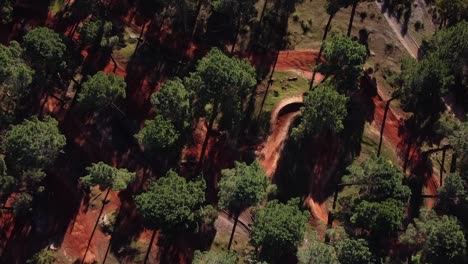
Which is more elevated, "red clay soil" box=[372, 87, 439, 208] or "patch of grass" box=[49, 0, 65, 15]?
"patch of grass" box=[49, 0, 65, 15]

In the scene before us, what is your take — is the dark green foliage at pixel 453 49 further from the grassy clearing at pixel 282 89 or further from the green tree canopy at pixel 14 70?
the green tree canopy at pixel 14 70

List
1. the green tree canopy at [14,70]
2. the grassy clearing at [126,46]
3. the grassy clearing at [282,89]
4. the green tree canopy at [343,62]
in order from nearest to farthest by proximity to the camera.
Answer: the green tree canopy at [14,70] < the green tree canopy at [343,62] < the grassy clearing at [282,89] < the grassy clearing at [126,46]

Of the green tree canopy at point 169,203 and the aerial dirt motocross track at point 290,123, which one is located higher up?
the aerial dirt motocross track at point 290,123

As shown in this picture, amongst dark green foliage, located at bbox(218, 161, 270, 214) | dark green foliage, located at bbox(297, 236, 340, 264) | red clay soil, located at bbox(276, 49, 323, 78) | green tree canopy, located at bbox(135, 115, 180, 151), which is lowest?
dark green foliage, located at bbox(297, 236, 340, 264)

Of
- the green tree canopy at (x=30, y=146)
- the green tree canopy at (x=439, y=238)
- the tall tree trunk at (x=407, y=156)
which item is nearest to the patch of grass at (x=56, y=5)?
the green tree canopy at (x=30, y=146)

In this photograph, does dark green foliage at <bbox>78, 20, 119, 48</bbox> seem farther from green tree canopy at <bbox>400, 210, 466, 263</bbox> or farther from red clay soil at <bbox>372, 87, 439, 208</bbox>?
green tree canopy at <bbox>400, 210, 466, 263</bbox>

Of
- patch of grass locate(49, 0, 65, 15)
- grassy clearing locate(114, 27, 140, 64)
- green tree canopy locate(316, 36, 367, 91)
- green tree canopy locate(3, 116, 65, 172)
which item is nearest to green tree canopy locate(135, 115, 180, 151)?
green tree canopy locate(3, 116, 65, 172)

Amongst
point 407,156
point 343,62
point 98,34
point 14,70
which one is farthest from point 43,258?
point 407,156

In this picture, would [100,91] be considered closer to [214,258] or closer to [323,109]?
[214,258]
